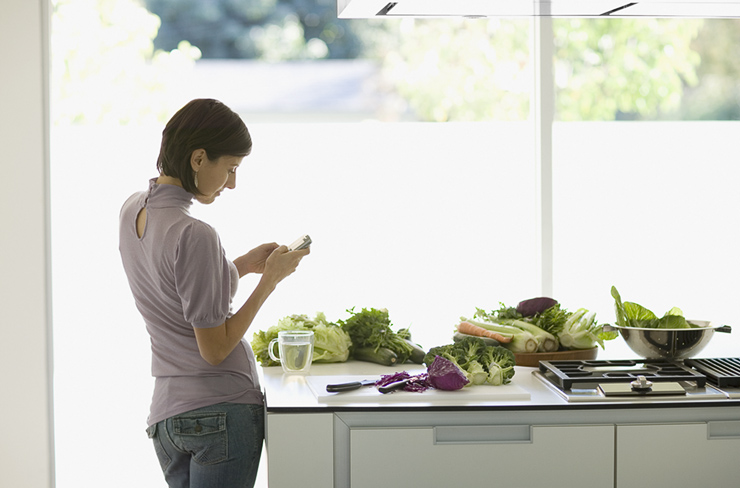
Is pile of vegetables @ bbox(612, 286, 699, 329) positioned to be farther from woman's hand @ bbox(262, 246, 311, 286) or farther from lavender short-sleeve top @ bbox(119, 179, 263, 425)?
lavender short-sleeve top @ bbox(119, 179, 263, 425)

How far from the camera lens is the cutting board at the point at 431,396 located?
1816 mm

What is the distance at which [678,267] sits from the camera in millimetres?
3658

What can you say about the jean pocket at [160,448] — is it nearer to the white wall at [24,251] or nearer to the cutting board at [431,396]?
the cutting board at [431,396]

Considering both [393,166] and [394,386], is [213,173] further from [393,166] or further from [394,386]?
[393,166]

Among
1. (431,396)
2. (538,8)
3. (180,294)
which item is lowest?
(431,396)

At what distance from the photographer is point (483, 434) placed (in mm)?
1806

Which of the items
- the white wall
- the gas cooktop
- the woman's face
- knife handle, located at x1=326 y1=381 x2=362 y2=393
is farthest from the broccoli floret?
the white wall

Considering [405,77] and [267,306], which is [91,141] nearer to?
[267,306]

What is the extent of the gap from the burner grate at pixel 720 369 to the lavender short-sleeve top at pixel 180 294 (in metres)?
1.11

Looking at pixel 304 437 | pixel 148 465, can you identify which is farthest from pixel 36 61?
pixel 304 437

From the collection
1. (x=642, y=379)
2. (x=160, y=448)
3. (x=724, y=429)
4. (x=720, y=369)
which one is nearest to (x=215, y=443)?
(x=160, y=448)

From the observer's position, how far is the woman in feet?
5.80

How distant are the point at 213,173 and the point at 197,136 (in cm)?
10

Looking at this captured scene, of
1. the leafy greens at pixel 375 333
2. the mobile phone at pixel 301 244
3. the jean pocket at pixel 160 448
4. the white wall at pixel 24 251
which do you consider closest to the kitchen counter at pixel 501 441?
the jean pocket at pixel 160 448
